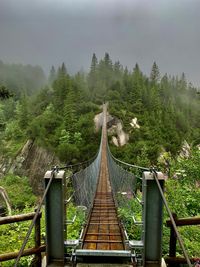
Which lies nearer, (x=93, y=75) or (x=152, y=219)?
(x=152, y=219)

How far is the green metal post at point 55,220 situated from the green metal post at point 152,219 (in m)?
0.66

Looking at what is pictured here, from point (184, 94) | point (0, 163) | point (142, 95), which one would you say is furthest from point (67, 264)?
point (184, 94)

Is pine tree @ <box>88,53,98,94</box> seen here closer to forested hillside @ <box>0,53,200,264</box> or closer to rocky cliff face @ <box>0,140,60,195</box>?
forested hillside @ <box>0,53,200,264</box>

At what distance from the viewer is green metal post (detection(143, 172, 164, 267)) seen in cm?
223

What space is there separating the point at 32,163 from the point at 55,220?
87.8 feet

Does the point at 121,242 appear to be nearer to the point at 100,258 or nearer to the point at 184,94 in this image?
the point at 100,258

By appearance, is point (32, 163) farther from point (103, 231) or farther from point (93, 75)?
point (93, 75)

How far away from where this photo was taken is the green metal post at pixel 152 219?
223cm

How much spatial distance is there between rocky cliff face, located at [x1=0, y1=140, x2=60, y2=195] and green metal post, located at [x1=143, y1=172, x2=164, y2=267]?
23765 millimetres

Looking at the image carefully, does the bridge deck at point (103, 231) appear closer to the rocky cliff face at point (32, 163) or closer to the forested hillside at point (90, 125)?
the forested hillside at point (90, 125)

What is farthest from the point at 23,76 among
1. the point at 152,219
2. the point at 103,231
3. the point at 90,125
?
the point at 152,219

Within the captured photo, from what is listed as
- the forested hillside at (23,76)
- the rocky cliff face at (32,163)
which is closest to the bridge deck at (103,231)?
the rocky cliff face at (32,163)

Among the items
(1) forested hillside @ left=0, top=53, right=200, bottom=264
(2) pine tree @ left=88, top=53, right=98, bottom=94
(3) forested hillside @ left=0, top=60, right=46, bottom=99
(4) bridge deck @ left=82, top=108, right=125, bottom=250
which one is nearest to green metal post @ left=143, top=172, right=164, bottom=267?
(4) bridge deck @ left=82, top=108, right=125, bottom=250

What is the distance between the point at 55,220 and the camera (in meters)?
2.29
